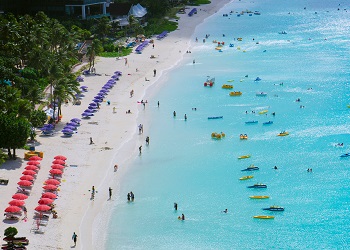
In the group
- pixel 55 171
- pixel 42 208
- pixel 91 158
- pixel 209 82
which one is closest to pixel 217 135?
pixel 91 158

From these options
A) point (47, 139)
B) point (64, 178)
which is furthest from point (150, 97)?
point (64, 178)

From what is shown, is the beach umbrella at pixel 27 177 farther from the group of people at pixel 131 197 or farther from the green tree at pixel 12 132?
the group of people at pixel 131 197

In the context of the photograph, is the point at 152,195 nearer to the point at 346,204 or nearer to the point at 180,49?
the point at 346,204

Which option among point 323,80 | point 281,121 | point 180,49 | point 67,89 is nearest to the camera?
point 67,89

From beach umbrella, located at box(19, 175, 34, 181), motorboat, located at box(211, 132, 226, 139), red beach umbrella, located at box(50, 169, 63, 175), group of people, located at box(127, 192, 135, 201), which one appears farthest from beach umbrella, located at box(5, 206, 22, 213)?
motorboat, located at box(211, 132, 226, 139)

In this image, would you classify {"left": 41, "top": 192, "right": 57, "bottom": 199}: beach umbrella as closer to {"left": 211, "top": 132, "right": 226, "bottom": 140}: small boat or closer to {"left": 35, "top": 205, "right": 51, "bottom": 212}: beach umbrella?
{"left": 35, "top": 205, "right": 51, "bottom": 212}: beach umbrella

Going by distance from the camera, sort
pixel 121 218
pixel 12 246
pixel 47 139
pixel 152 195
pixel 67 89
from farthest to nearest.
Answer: pixel 67 89
pixel 47 139
pixel 152 195
pixel 121 218
pixel 12 246

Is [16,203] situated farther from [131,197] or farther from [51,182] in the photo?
[131,197]

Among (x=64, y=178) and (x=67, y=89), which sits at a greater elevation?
(x=67, y=89)
